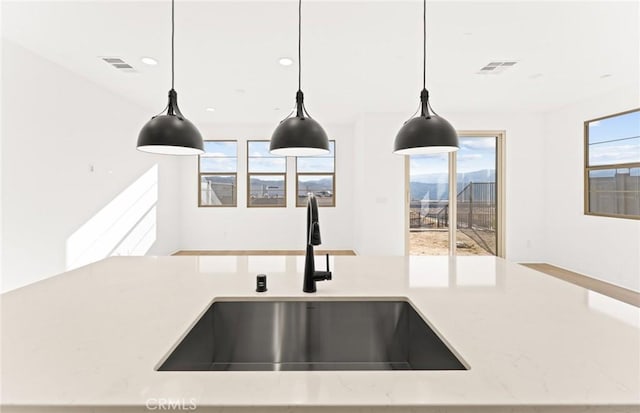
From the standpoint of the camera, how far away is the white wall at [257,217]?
6.87 m

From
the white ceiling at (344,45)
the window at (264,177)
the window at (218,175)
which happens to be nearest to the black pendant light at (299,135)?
the white ceiling at (344,45)

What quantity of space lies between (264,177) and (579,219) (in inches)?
225

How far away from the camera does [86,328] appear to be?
949 millimetres

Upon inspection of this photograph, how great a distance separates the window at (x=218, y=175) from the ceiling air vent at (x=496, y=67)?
4874 millimetres

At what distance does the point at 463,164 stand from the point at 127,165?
5664 mm

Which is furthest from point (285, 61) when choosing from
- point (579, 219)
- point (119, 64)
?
point (579, 219)

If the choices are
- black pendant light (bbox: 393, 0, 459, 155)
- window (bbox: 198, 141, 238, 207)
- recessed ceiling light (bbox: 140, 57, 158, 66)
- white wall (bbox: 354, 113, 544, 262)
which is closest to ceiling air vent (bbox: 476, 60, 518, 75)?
white wall (bbox: 354, 113, 544, 262)

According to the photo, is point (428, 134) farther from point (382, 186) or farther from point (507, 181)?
point (507, 181)

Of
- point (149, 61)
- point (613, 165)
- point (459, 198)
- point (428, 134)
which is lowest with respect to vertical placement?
point (459, 198)

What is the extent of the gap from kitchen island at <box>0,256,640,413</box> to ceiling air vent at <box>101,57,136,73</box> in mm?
2980

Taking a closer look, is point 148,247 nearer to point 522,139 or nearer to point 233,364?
point 233,364

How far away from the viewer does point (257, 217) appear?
6926 mm
